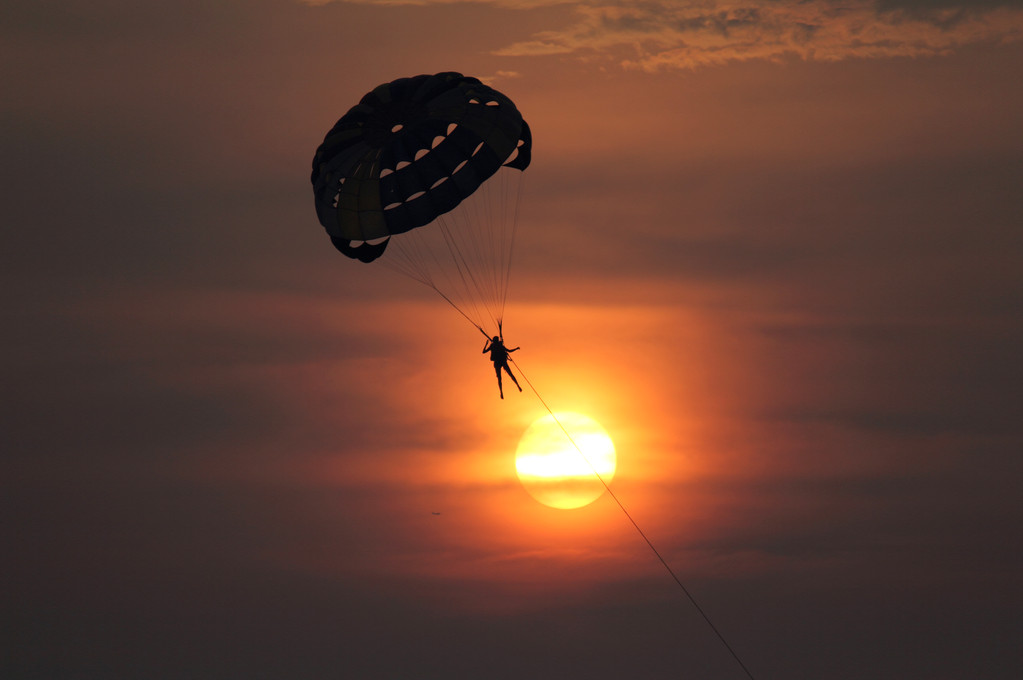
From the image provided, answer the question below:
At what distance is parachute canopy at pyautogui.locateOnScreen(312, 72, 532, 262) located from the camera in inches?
1940

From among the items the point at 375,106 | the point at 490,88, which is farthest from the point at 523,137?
the point at 375,106

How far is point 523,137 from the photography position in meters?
52.5

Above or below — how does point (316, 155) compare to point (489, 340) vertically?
above

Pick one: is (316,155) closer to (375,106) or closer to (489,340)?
(375,106)

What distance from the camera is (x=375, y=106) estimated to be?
5122 cm

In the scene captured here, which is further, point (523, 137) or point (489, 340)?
point (523, 137)

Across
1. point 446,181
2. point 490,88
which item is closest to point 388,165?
point 446,181

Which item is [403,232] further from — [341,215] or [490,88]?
[490,88]

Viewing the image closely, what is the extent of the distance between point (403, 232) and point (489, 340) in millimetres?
5131

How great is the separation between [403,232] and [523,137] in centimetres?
666

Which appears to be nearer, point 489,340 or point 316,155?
point 489,340

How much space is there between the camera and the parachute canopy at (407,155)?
162 ft

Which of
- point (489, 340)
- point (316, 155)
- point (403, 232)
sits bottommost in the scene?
point (489, 340)

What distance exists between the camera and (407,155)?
161ft
